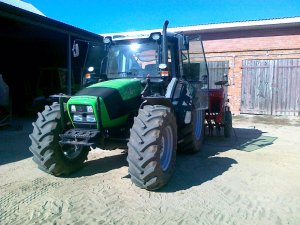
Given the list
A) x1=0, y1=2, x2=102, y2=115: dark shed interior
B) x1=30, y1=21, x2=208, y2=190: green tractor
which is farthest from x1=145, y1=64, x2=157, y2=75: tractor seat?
x1=0, y1=2, x2=102, y2=115: dark shed interior

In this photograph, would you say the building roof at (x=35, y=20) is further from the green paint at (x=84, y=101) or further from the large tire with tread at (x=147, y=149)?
the large tire with tread at (x=147, y=149)

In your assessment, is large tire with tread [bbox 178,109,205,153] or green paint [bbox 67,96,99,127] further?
large tire with tread [bbox 178,109,205,153]

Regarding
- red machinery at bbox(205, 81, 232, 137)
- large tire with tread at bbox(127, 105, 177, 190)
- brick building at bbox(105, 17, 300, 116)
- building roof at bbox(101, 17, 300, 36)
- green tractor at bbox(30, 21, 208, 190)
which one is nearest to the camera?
large tire with tread at bbox(127, 105, 177, 190)

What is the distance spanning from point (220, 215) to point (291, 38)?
11.8 metres

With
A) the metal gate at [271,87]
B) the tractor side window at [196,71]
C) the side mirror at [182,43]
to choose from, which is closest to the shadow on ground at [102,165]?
the tractor side window at [196,71]

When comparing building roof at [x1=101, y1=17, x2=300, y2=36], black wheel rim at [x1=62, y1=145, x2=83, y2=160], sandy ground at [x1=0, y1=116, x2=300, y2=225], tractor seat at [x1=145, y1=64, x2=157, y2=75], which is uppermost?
building roof at [x1=101, y1=17, x2=300, y2=36]

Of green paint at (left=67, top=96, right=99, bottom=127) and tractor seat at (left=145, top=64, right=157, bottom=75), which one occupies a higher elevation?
tractor seat at (left=145, top=64, right=157, bottom=75)

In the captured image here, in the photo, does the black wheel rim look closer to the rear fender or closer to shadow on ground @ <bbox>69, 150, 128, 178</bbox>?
shadow on ground @ <bbox>69, 150, 128, 178</bbox>

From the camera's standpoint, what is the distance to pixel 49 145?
457 centimetres

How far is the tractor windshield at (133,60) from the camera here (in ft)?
17.9

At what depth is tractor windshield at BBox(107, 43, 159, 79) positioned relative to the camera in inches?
215

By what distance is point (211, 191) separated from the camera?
14.2 ft

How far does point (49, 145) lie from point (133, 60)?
2.11 m

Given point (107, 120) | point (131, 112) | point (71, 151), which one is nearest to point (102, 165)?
point (71, 151)
